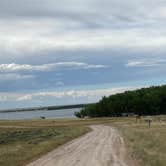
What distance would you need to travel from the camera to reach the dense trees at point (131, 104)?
413ft

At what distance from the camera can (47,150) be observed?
30.2 meters

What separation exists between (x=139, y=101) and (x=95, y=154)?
340ft

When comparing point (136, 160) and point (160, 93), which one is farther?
point (160, 93)

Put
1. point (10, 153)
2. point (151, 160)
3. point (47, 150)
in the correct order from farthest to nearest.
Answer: point (47, 150)
point (10, 153)
point (151, 160)

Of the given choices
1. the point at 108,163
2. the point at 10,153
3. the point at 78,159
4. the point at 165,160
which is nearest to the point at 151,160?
the point at 165,160

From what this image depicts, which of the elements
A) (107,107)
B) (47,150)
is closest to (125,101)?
(107,107)

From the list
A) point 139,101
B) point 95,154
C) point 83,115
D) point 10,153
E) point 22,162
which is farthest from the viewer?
point 83,115

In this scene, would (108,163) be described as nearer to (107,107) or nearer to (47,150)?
(47,150)

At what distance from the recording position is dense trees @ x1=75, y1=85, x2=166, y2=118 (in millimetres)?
126000

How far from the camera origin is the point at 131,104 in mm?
130625

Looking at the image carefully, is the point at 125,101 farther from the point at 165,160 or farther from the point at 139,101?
the point at 165,160

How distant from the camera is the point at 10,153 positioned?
28.1 meters

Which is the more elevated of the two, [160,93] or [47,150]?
[160,93]

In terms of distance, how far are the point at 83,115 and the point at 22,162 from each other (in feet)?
417
